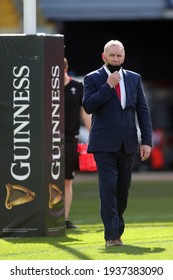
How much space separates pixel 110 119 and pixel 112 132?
12 centimetres

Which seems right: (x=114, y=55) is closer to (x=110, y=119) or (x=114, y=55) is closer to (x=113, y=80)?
(x=113, y=80)

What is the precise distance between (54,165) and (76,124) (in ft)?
5.53

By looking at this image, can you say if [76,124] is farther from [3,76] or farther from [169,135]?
[169,135]

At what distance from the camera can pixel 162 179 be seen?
26.9m

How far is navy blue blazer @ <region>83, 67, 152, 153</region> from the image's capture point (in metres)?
10.4

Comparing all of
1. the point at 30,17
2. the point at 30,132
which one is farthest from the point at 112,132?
the point at 30,17

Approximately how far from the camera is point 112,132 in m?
10.4

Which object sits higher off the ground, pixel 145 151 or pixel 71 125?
pixel 71 125

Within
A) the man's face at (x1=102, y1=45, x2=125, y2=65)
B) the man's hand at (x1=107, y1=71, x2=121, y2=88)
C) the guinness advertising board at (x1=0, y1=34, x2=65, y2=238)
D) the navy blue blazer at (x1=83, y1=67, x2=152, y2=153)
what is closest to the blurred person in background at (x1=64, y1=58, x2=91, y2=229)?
the guinness advertising board at (x1=0, y1=34, x2=65, y2=238)

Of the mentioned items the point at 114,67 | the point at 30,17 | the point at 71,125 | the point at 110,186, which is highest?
the point at 30,17

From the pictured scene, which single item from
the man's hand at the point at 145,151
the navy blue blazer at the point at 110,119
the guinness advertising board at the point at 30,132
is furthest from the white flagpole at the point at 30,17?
the man's hand at the point at 145,151

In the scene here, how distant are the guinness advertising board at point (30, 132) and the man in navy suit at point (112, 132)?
1.04 metres

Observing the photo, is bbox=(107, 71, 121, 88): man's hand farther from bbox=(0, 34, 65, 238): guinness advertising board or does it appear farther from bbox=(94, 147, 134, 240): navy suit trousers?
bbox=(0, 34, 65, 238): guinness advertising board
